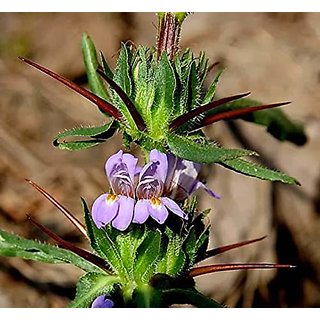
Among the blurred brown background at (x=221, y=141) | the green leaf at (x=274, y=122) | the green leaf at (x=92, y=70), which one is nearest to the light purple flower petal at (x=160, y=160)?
the green leaf at (x=92, y=70)

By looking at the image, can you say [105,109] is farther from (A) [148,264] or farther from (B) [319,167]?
(B) [319,167]

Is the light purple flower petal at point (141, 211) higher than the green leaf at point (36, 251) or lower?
higher

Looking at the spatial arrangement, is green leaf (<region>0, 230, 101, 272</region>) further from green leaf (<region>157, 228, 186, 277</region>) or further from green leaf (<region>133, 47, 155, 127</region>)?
green leaf (<region>133, 47, 155, 127</region>)

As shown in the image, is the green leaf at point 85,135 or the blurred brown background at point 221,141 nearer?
the green leaf at point 85,135

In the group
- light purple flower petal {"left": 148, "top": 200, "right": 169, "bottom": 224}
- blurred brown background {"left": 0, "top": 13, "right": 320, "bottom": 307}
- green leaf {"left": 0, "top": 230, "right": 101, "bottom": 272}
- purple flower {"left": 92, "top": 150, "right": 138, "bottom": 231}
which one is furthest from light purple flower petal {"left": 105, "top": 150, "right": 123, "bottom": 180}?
blurred brown background {"left": 0, "top": 13, "right": 320, "bottom": 307}

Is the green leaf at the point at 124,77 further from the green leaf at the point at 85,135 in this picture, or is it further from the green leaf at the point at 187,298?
the green leaf at the point at 187,298

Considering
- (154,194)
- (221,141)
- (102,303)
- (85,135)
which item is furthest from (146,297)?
(221,141)

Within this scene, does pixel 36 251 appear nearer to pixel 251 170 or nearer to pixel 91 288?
pixel 91 288
